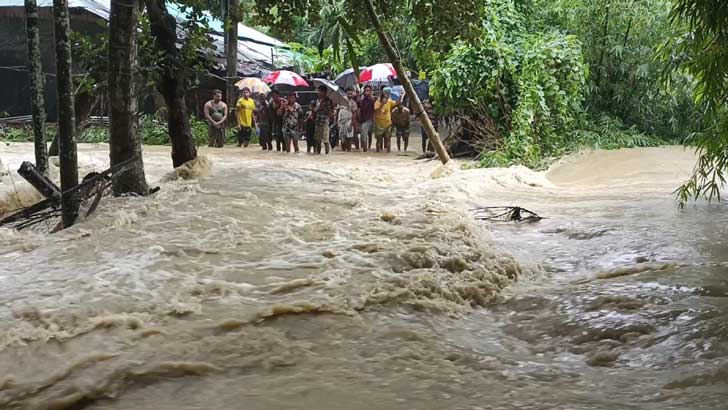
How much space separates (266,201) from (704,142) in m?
4.47

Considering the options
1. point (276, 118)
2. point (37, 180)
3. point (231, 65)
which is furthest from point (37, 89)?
point (231, 65)

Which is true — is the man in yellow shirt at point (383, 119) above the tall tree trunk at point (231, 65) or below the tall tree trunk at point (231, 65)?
below

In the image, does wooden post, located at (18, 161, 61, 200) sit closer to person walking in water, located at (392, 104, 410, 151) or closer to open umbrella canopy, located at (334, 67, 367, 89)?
person walking in water, located at (392, 104, 410, 151)

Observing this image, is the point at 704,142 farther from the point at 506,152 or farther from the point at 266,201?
the point at 506,152

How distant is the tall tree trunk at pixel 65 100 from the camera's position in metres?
6.92

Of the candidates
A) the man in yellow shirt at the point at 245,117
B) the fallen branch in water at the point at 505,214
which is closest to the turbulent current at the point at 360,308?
the fallen branch in water at the point at 505,214

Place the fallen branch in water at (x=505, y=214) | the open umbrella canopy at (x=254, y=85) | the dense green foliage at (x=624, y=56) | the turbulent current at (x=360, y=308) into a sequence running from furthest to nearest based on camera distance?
1. the open umbrella canopy at (x=254, y=85)
2. the dense green foliage at (x=624, y=56)
3. the fallen branch in water at (x=505, y=214)
4. the turbulent current at (x=360, y=308)

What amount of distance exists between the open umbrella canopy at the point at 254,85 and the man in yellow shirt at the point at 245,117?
532 millimetres

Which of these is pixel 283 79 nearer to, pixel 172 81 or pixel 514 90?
pixel 514 90

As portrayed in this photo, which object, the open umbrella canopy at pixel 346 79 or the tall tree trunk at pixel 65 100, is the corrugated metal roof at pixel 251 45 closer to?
the open umbrella canopy at pixel 346 79

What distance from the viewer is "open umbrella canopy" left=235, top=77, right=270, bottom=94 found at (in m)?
17.7

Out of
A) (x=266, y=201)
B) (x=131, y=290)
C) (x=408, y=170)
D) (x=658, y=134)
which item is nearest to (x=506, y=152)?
(x=408, y=170)

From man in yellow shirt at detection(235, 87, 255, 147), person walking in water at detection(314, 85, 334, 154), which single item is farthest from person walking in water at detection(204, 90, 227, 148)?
person walking in water at detection(314, 85, 334, 154)

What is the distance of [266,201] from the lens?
810cm
